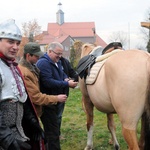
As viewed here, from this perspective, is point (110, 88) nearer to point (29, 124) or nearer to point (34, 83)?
point (34, 83)

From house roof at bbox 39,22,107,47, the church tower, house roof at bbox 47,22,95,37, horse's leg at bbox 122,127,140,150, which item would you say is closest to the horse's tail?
horse's leg at bbox 122,127,140,150

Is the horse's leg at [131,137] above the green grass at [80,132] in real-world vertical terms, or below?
above

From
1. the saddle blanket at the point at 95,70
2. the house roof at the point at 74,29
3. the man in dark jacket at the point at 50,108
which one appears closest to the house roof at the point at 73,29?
the house roof at the point at 74,29

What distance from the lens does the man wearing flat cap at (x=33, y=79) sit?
342 centimetres

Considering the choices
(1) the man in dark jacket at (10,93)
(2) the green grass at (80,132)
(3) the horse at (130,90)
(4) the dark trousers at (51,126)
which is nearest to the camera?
(1) the man in dark jacket at (10,93)

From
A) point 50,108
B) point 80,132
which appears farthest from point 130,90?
point 80,132

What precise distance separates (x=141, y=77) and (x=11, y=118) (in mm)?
1621

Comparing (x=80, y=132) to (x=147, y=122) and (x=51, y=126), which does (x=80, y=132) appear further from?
(x=147, y=122)

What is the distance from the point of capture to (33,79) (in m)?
3.50

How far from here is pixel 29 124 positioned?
2775 millimetres

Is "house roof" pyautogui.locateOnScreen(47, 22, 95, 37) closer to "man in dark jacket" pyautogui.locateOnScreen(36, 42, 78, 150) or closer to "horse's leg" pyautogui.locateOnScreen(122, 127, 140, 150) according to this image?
"man in dark jacket" pyautogui.locateOnScreen(36, 42, 78, 150)

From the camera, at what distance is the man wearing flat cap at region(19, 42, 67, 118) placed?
3.42 m

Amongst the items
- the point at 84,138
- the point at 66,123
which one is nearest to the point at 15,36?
the point at 84,138

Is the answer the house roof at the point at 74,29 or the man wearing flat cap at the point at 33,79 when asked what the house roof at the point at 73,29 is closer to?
the house roof at the point at 74,29
